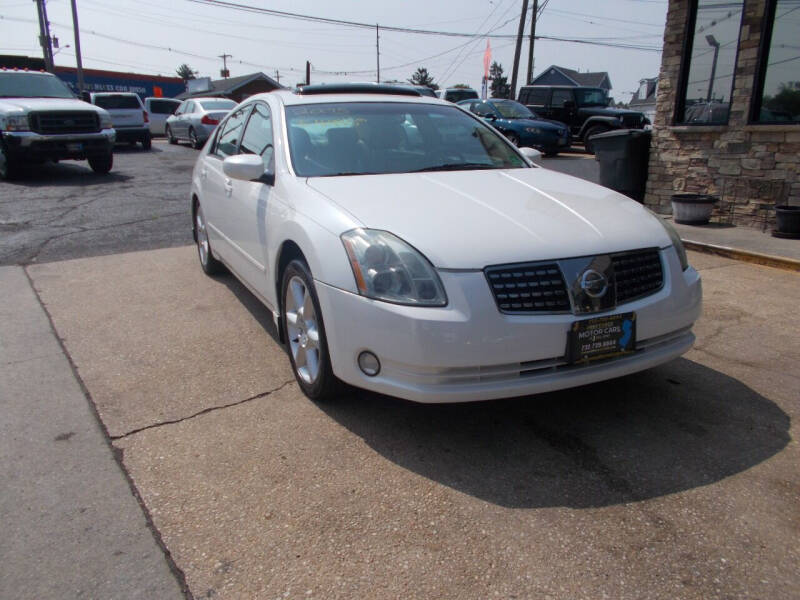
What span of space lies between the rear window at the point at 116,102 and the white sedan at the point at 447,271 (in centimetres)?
1777

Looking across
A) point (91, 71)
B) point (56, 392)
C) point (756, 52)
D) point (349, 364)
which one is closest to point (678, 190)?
point (756, 52)

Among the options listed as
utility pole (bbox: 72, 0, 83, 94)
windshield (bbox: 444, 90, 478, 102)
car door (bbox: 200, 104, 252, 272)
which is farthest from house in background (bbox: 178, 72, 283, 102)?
car door (bbox: 200, 104, 252, 272)

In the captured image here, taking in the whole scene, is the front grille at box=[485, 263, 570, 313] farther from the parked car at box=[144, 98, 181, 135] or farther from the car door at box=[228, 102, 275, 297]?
the parked car at box=[144, 98, 181, 135]

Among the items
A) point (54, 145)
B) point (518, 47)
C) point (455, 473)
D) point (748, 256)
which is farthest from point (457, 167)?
point (518, 47)

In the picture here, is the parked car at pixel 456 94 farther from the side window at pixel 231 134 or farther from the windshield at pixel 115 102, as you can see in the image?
the side window at pixel 231 134

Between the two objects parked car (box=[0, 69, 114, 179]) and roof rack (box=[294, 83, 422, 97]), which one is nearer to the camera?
roof rack (box=[294, 83, 422, 97])

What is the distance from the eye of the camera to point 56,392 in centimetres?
350

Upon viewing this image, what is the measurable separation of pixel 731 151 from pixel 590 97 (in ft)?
42.0

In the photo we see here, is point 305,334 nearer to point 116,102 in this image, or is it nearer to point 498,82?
point 116,102

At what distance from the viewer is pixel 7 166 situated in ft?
38.8

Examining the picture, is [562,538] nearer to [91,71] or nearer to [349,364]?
[349,364]

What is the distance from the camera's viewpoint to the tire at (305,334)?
308cm

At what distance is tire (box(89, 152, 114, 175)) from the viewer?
12.9 meters

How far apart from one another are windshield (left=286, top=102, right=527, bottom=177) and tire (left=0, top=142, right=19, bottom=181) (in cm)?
999
